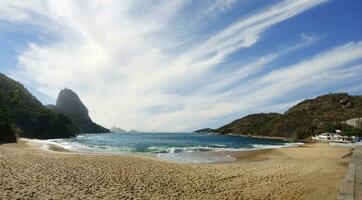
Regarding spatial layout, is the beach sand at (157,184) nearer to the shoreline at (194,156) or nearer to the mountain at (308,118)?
the shoreline at (194,156)

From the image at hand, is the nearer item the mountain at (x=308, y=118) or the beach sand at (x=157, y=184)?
the beach sand at (x=157, y=184)

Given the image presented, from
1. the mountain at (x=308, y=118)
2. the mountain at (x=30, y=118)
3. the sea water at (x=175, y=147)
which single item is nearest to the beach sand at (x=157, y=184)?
the sea water at (x=175, y=147)

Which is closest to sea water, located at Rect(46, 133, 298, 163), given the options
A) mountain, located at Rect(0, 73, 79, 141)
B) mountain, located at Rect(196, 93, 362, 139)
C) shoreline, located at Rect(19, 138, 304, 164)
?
shoreline, located at Rect(19, 138, 304, 164)

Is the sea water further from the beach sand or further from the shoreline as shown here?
the beach sand

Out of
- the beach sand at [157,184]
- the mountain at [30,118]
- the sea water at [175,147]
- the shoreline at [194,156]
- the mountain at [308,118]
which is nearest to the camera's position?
the beach sand at [157,184]

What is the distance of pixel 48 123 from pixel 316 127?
9907cm

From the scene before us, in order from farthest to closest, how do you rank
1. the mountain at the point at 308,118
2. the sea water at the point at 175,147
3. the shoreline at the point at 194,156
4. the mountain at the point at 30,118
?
the mountain at the point at 308,118, the mountain at the point at 30,118, the sea water at the point at 175,147, the shoreline at the point at 194,156

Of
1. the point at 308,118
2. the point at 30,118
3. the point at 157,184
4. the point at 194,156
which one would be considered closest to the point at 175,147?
the point at 194,156

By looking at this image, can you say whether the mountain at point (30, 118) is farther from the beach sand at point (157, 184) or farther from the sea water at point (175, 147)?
the beach sand at point (157, 184)

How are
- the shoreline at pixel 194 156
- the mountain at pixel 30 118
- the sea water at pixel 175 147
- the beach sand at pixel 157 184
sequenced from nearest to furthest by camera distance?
the beach sand at pixel 157 184
the shoreline at pixel 194 156
the sea water at pixel 175 147
the mountain at pixel 30 118

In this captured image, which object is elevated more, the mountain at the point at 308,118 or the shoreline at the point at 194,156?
the mountain at the point at 308,118

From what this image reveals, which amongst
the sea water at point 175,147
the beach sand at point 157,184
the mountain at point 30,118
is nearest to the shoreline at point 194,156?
the sea water at point 175,147

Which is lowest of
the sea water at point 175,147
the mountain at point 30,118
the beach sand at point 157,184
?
the beach sand at point 157,184

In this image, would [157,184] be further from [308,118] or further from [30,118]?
[308,118]
